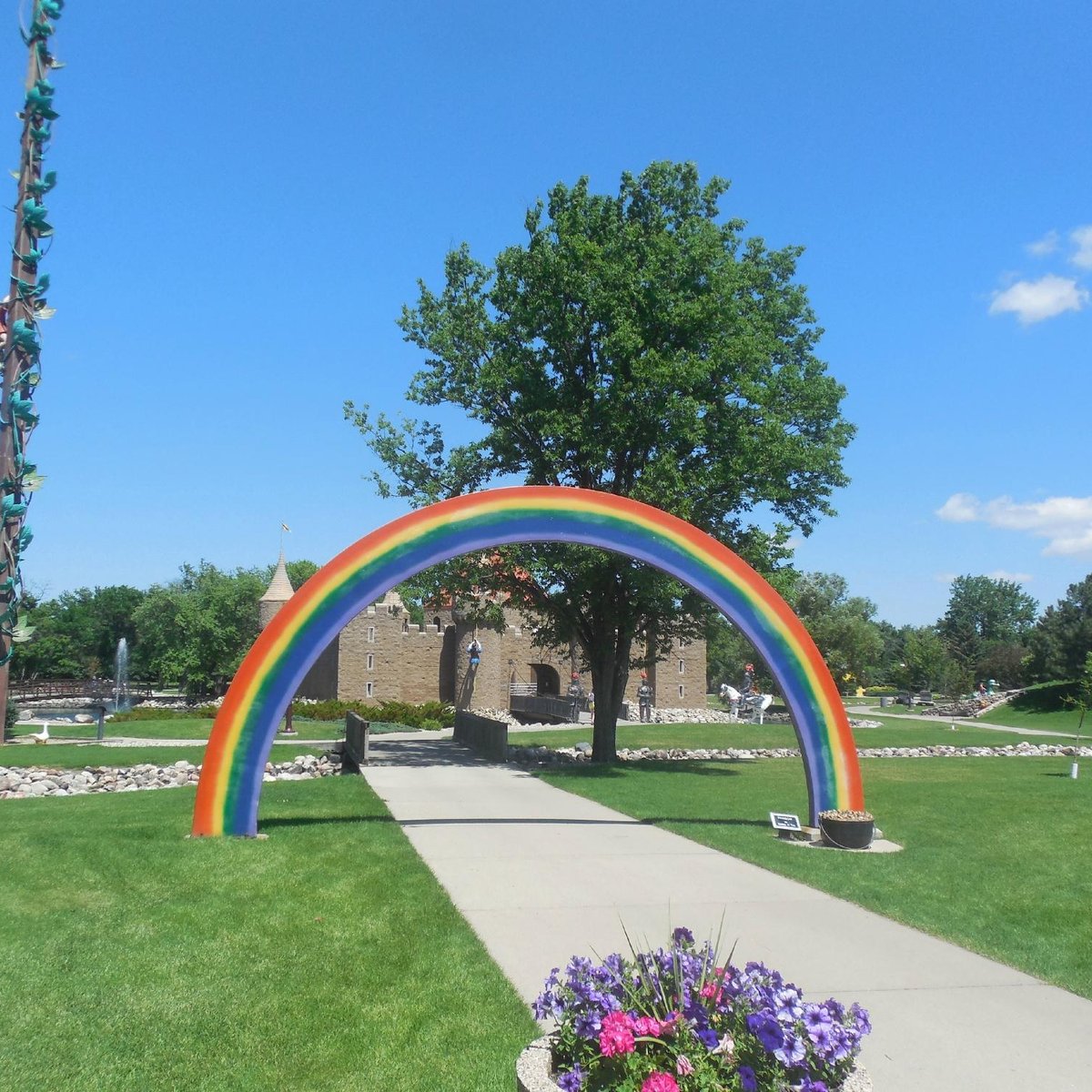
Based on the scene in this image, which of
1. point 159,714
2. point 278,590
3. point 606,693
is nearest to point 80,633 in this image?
point 278,590

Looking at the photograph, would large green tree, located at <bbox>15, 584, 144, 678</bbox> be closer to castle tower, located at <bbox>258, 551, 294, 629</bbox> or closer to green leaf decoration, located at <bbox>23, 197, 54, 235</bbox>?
castle tower, located at <bbox>258, 551, 294, 629</bbox>

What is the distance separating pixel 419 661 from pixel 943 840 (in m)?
36.5

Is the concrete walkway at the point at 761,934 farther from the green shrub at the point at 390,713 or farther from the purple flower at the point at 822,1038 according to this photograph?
the green shrub at the point at 390,713

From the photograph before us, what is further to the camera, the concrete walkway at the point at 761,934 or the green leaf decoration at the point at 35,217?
the green leaf decoration at the point at 35,217

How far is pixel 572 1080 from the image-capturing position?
3.57 metres

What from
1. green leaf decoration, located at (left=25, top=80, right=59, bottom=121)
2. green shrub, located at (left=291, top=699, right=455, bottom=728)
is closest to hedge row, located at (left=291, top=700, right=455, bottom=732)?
green shrub, located at (left=291, top=699, right=455, bottom=728)

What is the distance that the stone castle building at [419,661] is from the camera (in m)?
45.4

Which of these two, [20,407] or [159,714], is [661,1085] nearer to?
[20,407]

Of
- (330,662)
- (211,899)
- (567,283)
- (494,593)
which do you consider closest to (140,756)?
(494,593)

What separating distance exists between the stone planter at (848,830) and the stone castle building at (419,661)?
32.0 meters

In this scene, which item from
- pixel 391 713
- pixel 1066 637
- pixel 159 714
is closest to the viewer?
pixel 159 714

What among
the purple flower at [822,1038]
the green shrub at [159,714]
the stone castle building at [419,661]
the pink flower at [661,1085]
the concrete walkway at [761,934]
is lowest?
the concrete walkway at [761,934]

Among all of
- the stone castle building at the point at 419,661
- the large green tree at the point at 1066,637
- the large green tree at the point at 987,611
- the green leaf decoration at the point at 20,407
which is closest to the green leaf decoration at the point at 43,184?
the green leaf decoration at the point at 20,407

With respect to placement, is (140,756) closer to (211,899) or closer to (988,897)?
(211,899)
